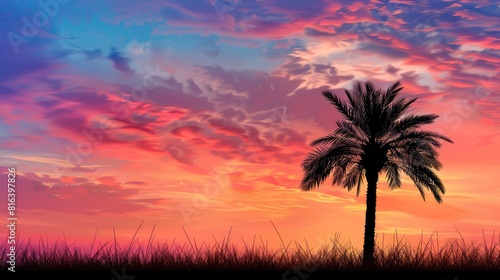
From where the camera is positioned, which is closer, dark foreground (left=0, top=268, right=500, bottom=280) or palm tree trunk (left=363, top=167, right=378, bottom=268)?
dark foreground (left=0, top=268, right=500, bottom=280)

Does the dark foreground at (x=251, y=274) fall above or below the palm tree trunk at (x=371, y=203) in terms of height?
below

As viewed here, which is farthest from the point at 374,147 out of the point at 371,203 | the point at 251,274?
the point at 251,274

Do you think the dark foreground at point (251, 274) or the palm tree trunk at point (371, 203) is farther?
the palm tree trunk at point (371, 203)

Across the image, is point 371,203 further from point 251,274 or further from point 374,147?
point 251,274

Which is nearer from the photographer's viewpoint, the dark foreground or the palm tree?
the dark foreground

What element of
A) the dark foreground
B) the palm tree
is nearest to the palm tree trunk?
the palm tree

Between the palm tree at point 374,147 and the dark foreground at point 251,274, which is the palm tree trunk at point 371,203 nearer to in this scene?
the palm tree at point 374,147

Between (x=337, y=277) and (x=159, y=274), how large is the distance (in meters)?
4.73

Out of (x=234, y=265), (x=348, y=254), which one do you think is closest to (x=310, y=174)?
(x=348, y=254)

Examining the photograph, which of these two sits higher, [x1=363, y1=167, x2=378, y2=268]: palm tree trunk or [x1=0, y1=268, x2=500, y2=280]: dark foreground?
[x1=363, y1=167, x2=378, y2=268]: palm tree trunk

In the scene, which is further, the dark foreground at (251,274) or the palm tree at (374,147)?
the palm tree at (374,147)

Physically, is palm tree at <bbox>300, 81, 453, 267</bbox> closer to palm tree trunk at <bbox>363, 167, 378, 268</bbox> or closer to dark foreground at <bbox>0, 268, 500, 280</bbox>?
palm tree trunk at <bbox>363, 167, 378, 268</bbox>

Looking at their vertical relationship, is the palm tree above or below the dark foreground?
above

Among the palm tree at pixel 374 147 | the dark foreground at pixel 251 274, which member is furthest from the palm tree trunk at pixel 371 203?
the dark foreground at pixel 251 274
